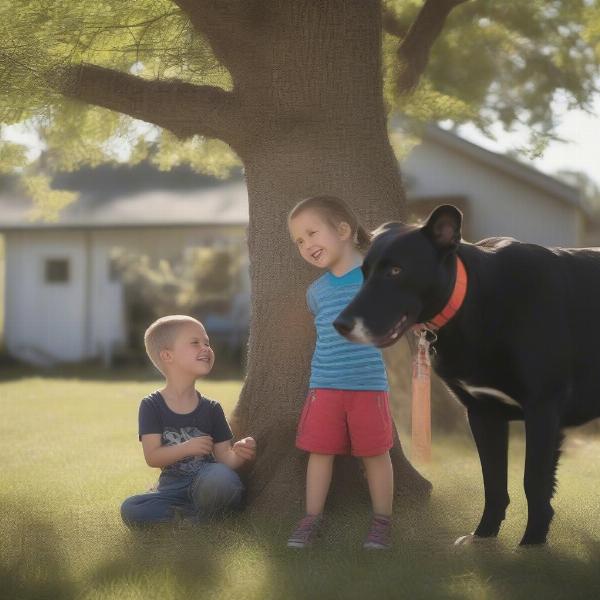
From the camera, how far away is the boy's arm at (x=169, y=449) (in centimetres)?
571

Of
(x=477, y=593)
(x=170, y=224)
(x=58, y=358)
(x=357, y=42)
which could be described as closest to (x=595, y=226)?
(x=170, y=224)

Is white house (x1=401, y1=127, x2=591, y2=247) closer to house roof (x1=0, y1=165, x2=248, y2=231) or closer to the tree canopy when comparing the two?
house roof (x1=0, y1=165, x2=248, y2=231)

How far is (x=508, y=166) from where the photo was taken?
879 inches

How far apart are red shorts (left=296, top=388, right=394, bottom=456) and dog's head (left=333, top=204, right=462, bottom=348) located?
2.79ft

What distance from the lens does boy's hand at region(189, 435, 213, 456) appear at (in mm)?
5734

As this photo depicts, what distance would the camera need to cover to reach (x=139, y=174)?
30656 mm

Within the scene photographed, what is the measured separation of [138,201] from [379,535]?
23.6 metres

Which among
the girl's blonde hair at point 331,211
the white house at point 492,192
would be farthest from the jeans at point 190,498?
the white house at point 492,192

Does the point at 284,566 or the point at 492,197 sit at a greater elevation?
the point at 492,197

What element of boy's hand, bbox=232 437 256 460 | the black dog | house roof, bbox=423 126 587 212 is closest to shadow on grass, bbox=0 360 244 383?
house roof, bbox=423 126 587 212

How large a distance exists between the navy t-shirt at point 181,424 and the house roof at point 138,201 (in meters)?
18.3

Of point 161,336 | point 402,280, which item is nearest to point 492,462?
point 402,280

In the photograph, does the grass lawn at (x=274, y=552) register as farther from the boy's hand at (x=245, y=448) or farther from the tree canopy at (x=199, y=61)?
the tree canopy at (x=199, y=61)

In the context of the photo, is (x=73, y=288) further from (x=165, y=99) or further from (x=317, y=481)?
(x=317, y=481)
